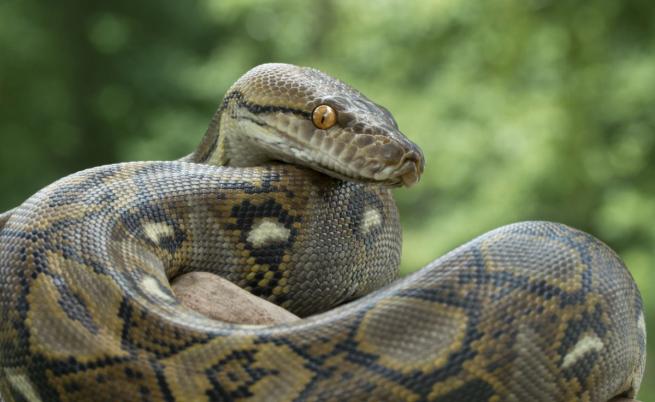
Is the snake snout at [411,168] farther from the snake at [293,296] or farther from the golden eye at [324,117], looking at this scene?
the golden eye at [324,117]

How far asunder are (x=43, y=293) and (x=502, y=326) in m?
1.50

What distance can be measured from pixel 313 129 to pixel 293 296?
0.73 m

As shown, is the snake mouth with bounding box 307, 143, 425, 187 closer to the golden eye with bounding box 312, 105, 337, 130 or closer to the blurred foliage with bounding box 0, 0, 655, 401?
the golden eye with bounding box 312, 105, 337, 130

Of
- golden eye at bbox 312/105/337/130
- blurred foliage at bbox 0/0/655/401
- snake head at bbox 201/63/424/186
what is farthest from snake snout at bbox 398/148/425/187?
blurred foliage at bbox 0/0/655/401

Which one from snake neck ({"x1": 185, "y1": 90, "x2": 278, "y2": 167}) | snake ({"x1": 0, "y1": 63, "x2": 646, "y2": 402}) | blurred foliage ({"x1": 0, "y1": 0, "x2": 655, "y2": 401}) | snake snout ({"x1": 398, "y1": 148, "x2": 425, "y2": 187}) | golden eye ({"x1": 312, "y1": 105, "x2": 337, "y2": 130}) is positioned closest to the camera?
snake ({"x1": 0, "y1": 63, "x2": 646, "y2": 402})

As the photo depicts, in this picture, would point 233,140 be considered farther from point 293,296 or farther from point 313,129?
point 293,296

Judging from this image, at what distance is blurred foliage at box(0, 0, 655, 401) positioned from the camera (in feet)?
27.3

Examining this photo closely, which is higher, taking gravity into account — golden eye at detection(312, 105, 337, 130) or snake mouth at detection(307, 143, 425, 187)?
golden eye at detection(312, 105, 337, 130)

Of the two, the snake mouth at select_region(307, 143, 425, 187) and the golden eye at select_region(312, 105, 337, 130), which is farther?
the golden eye at select_region(312, 105, 337, 130)

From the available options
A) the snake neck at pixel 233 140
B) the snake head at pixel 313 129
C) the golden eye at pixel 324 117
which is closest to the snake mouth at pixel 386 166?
the snake head at pixel 313 129

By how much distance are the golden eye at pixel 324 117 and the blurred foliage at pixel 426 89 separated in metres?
5.20

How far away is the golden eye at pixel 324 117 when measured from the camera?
3617mm

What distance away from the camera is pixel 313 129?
3.64m

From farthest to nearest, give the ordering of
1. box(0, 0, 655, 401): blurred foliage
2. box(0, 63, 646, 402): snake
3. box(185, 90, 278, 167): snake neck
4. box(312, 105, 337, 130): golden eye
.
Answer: box(0, 0, 655, 401): blurred foliage < box(185, 90, 278, 167): snake neck < box(312, 105, 337, 130): golden eye < box(0, 63, 646, 402): snake
